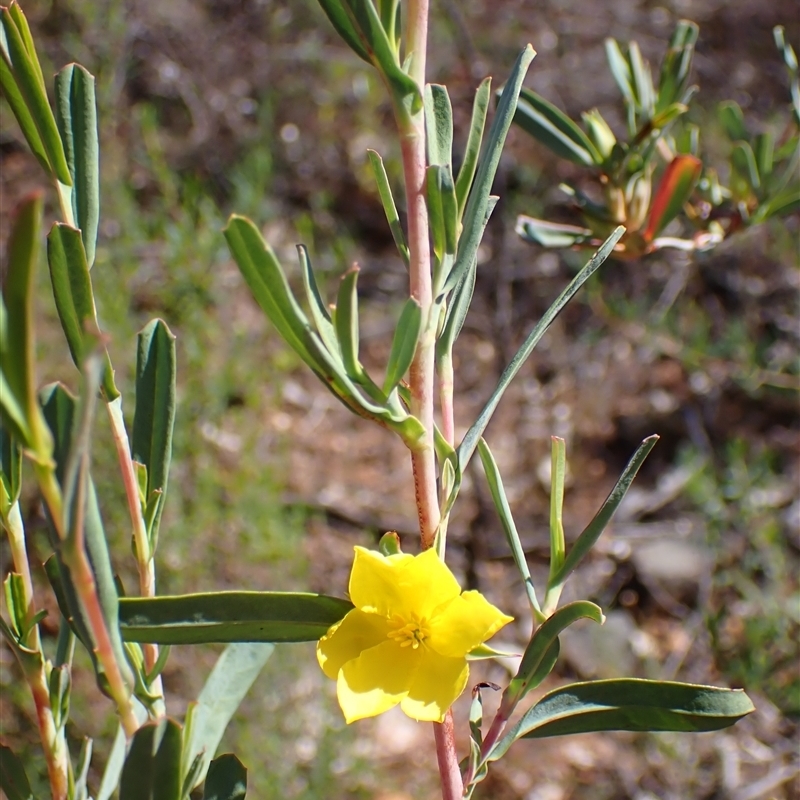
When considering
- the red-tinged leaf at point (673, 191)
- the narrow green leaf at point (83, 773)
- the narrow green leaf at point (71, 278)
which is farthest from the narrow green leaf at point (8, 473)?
the red-tinged leaf at point (673, 191)

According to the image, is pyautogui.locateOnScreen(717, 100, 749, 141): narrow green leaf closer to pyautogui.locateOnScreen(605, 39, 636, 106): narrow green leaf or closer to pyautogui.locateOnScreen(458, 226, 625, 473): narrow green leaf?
pyautogui.locateOnScreen(605, 39, 636, 106): narrow green leaf

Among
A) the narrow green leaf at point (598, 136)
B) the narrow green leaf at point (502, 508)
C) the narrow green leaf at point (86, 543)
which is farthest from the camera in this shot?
the narrow green leaf at point (598, 136)

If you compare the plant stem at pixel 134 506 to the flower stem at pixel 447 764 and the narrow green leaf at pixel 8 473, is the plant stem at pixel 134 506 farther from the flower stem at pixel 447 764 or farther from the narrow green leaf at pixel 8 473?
the flower stem at pixel 447 764

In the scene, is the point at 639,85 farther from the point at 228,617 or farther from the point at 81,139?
the point at 228,617

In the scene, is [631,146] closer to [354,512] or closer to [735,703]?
[735,703]

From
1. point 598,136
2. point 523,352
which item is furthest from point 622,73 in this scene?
point 523,352

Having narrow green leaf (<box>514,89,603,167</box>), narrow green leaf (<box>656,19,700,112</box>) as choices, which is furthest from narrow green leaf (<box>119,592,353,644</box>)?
narrow green leaf (<box>656,19,700,112</box>)
